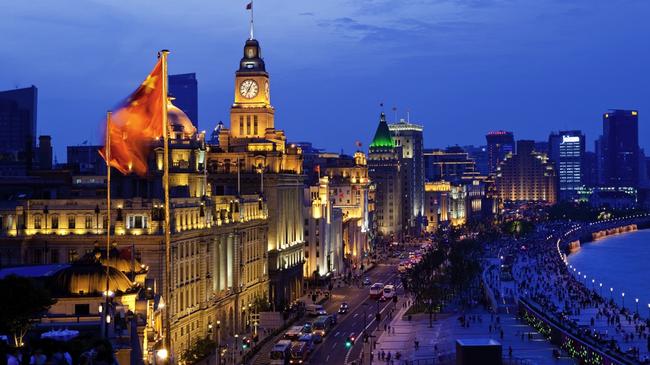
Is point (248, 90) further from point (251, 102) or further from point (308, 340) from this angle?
point (308, 340)

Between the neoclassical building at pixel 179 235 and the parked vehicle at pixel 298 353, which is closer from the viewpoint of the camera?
the neoclassical building at pixel 179 235

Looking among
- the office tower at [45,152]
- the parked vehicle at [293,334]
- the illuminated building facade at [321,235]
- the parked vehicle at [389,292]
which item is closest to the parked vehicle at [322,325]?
the parked vehicle at [293,334]

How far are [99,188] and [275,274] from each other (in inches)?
889

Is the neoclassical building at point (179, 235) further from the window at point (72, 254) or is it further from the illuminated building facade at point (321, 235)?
the illuminated building facade at point (321, 235)

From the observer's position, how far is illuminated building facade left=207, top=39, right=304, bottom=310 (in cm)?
11456

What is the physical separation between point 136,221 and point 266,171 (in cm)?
4247

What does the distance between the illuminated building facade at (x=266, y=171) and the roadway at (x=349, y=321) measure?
6.24 meters

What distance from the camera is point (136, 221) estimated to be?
7562cm

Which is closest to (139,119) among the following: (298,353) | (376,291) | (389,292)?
(298,353)

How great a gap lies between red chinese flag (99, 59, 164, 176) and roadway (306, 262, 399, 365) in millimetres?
34530

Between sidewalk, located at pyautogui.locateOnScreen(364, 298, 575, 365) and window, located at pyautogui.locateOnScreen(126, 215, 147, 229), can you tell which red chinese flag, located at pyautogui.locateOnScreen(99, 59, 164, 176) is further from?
sidewalk, located at pyautogui.locateOnScreen(364, 298, 575, 365)

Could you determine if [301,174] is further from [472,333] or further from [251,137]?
[472,333]

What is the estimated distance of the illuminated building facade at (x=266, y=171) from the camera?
11456 cm

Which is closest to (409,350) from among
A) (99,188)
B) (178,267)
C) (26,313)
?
(178,267)
